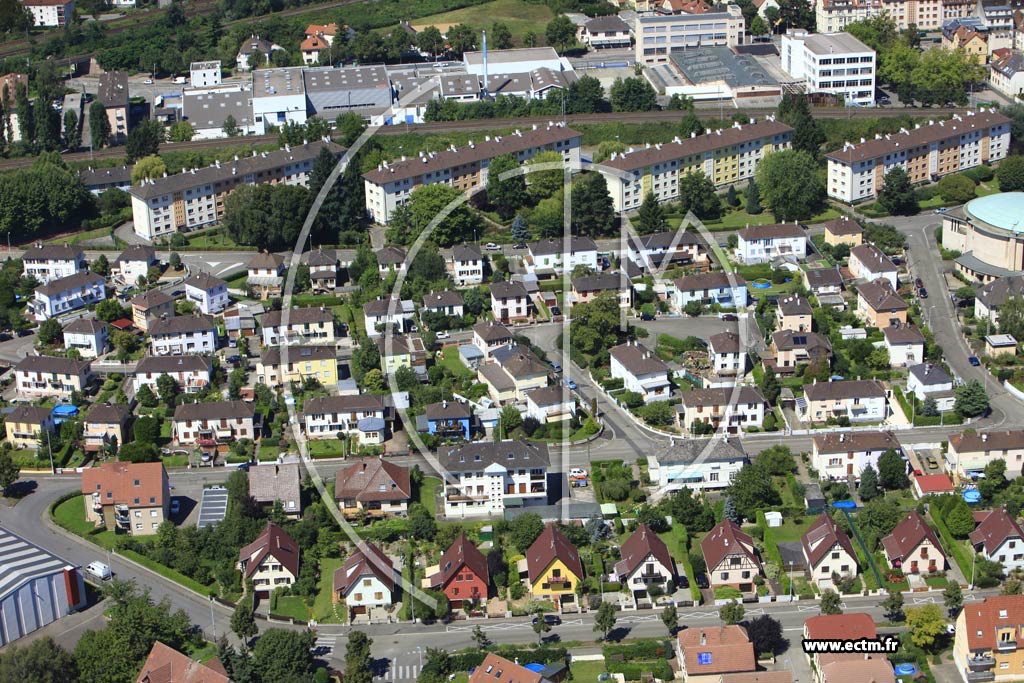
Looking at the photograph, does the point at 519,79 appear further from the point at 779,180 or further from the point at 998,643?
the point at 998,643

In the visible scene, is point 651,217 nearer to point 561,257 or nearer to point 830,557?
point 561,257

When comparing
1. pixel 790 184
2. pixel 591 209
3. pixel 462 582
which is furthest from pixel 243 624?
pixel 790 184

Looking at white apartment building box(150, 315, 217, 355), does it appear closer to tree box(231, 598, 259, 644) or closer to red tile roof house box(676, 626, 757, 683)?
tree box(231, 598, 259, 644)

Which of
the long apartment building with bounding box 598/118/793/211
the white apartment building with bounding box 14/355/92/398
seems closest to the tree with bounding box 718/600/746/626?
the white apartment building with bounding box 14/355/92/398

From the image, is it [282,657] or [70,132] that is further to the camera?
[70,132]

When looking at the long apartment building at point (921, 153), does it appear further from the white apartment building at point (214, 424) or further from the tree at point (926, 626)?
the tree at point (926, 626)

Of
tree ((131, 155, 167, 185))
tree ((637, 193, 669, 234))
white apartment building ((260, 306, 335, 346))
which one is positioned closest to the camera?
white apartment building ((260, 306, 335, 346))
